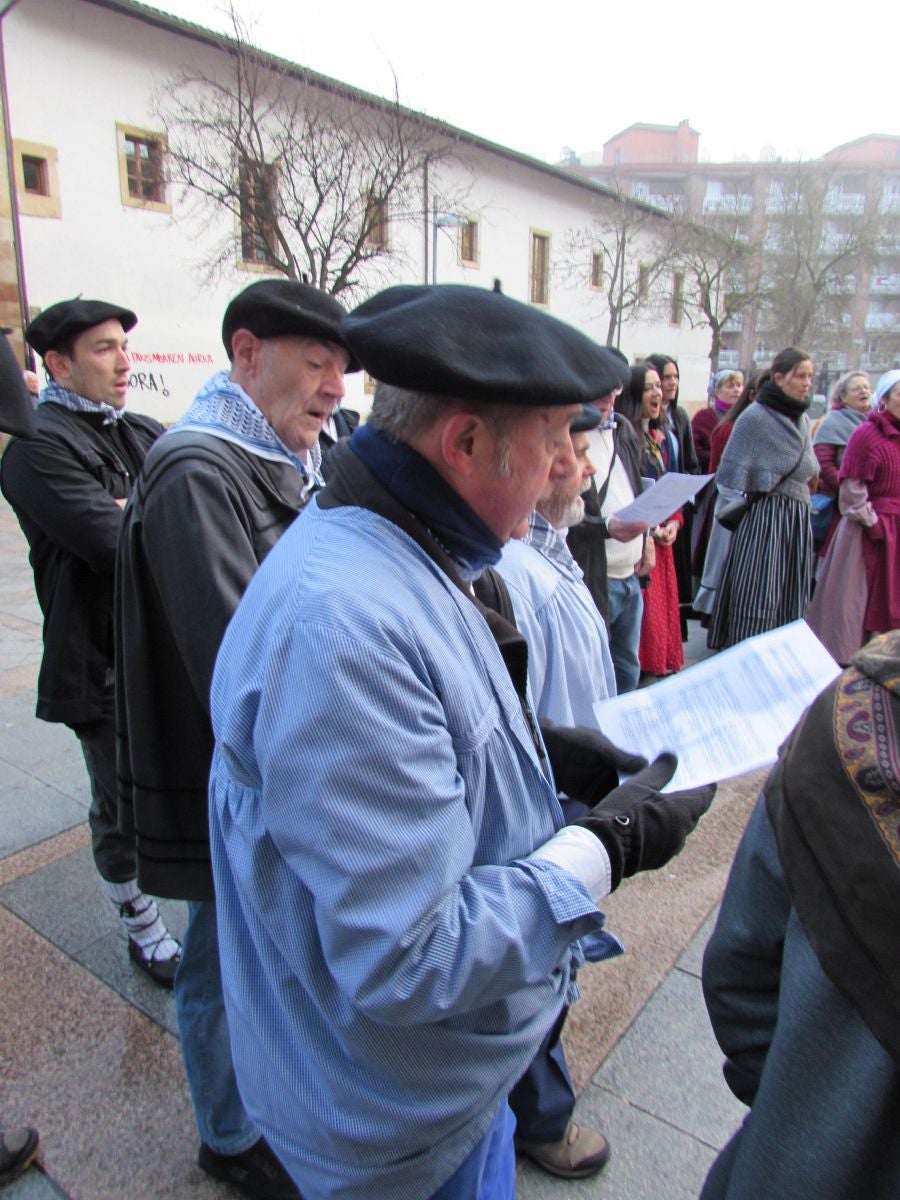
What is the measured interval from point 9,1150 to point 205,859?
33.0 inches

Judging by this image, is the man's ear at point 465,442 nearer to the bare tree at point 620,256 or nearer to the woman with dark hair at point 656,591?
the woman with dark hair at point 656,591

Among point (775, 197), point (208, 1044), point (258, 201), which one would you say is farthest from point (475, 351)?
point (775, 197)

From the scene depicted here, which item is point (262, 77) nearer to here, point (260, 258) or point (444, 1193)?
point (260, 258)

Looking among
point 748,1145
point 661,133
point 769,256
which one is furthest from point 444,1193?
point 661,133

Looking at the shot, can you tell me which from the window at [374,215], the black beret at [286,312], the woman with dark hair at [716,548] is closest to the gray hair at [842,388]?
the woman with dark hair at [716,548]

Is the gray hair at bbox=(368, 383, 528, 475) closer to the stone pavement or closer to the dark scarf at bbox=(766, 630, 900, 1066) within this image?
the dark scarf at bbox=(766, 630, 900, 1066)

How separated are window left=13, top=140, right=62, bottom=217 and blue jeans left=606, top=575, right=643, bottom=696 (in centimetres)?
1665

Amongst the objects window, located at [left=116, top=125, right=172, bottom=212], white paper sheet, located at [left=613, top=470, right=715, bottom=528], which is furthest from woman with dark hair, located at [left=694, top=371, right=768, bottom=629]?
window, located at [left=116, top=125, right=172, bottom=212]

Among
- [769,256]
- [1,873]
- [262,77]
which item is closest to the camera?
[1,873]

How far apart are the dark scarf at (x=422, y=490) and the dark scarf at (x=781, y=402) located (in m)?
4.21

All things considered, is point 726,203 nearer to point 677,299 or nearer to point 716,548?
point 677,299

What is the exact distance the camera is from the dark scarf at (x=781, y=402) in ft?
15.7

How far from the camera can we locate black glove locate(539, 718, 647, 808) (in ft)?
5.06

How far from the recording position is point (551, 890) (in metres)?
1.03
